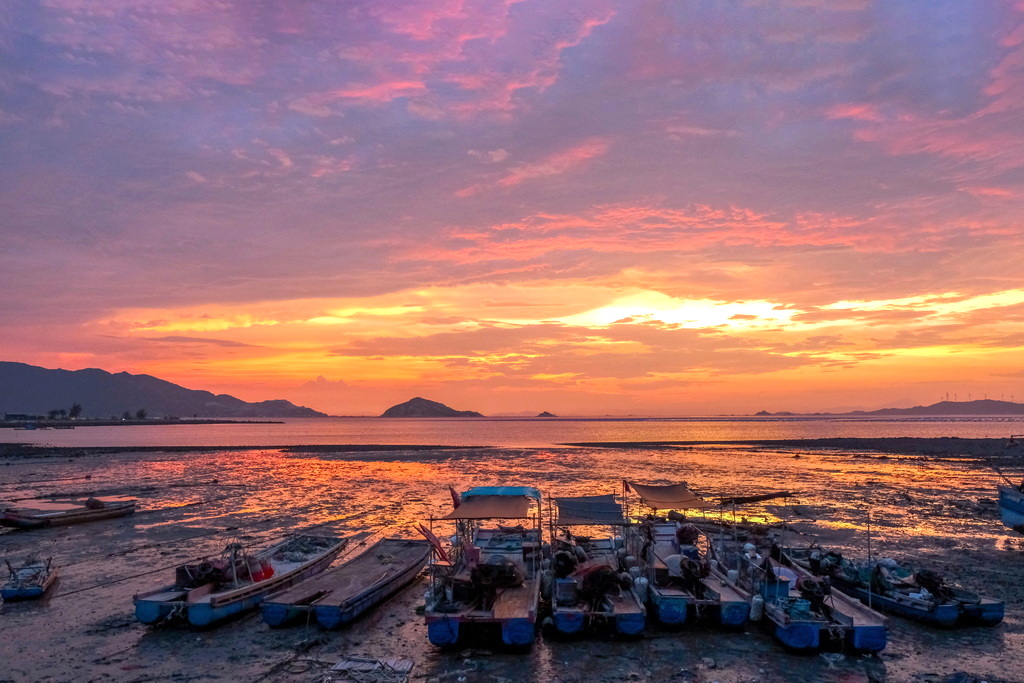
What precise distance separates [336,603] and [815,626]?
464 inches

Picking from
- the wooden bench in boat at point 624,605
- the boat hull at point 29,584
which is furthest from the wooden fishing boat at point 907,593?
the boat hull at point 29,584

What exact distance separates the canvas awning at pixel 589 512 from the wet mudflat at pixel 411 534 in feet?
13.7

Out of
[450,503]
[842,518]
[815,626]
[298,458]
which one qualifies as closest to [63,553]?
[450,503]

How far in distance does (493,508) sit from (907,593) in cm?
1190

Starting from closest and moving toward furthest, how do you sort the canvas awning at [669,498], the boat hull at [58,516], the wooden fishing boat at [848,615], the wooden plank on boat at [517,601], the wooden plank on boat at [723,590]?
1. the wooden fishing boat at [848,615]
2. the wooden plank on boat at [517,601]
3. the wooden plank on boat at [723,590]
4. the canvas awning at [669,498]
5. the boat hull at [58,516]

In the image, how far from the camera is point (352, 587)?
59.0ft

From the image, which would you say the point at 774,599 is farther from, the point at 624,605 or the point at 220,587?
the point at 220,587

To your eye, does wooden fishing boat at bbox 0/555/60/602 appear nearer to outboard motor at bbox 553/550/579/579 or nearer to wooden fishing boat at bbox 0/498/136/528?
wooden fishing boat at bbox 0/498/136/528

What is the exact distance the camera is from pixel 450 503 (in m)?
36.6

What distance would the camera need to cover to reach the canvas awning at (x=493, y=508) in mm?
18625

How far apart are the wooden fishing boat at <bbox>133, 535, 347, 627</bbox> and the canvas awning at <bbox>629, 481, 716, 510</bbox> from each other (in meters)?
11.8

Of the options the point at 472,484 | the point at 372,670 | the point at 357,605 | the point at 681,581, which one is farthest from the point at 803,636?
the point at 472,484

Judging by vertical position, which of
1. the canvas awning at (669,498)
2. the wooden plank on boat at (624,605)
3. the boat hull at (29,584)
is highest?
the canvas awning at (669,498)

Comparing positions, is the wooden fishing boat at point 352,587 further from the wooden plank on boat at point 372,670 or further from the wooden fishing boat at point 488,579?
the wooden plank on boat at point 372,670
